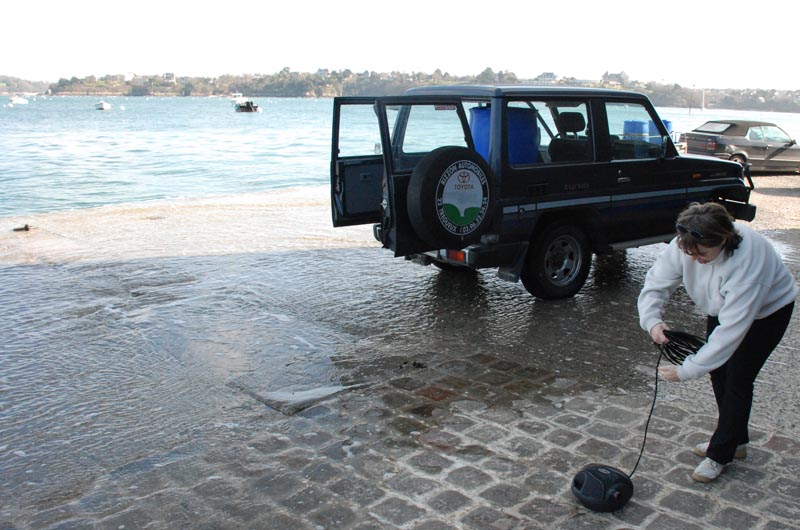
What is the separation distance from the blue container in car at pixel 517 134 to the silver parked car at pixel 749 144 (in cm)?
1400

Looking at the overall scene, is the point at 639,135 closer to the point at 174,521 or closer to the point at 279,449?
the point at 279,449

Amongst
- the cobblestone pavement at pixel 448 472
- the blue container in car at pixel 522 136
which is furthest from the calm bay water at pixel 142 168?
the cobblestone pavement at pixel 448 472

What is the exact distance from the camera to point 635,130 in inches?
314

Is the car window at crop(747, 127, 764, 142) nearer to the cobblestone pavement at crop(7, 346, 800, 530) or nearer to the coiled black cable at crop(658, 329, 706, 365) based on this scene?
the cobblestone pavement at crop(7, 346, 800, 530)

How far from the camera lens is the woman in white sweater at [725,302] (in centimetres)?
347

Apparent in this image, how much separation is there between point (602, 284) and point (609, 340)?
6.73ft

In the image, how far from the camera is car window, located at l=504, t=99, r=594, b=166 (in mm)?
7004

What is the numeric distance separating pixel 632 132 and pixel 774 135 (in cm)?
1420

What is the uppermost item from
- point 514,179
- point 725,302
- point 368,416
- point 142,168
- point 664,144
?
point 664,144

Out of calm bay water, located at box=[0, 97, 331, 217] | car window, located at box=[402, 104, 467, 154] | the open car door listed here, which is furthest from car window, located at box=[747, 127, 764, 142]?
the open car door

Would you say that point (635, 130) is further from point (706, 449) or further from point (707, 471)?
point (707, 471)

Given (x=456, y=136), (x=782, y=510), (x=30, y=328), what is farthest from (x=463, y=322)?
(x=30, y=328)

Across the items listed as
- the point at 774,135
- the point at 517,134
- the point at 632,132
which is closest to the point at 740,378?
the point at 517,134

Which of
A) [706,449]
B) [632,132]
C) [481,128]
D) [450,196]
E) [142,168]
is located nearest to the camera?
[706,449]
